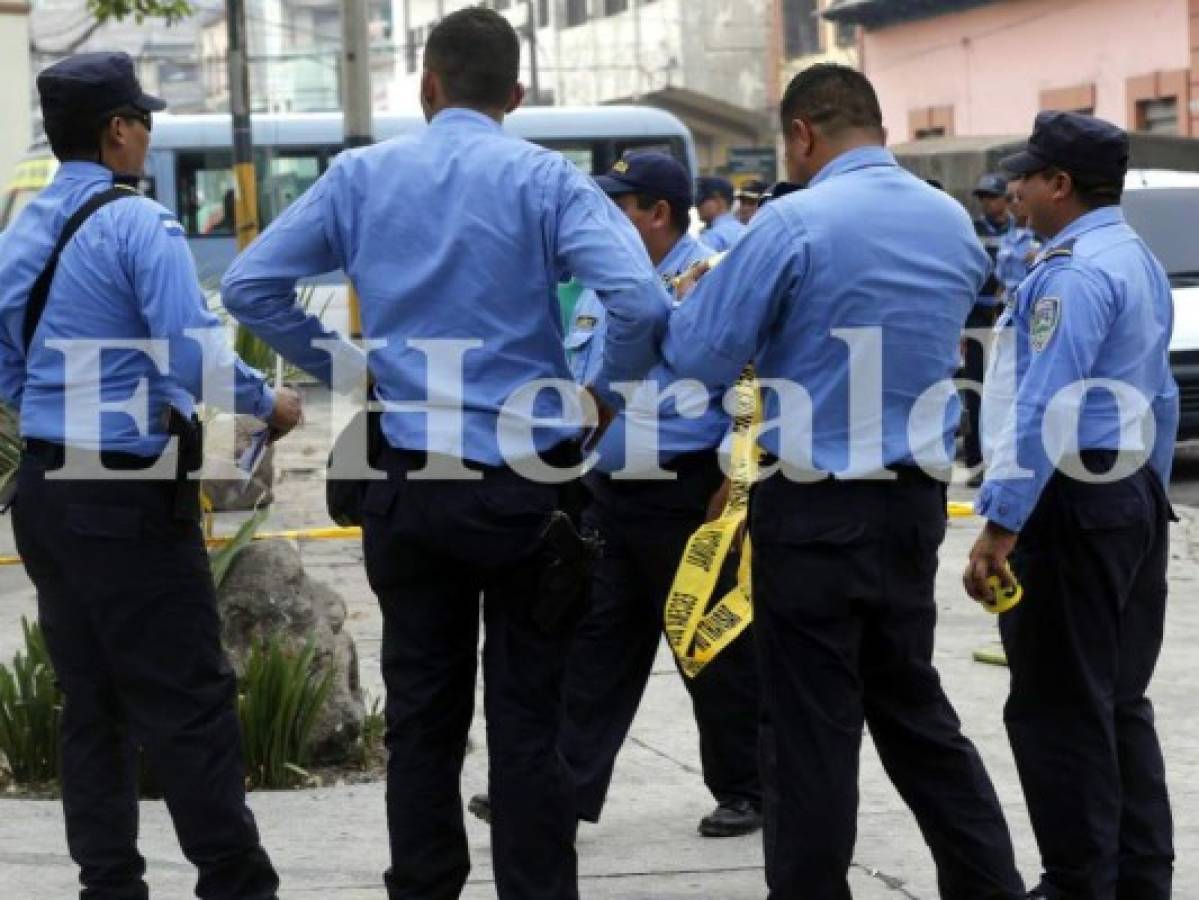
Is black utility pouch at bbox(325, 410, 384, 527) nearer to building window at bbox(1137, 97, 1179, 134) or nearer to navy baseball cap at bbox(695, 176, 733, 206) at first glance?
navy baseball cap at bbox(695, 176, 733, 206)

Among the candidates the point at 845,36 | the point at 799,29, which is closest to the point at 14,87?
the point at 845,36

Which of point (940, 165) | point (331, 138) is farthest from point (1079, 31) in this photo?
point (331, 138)

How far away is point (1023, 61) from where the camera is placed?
33188mm

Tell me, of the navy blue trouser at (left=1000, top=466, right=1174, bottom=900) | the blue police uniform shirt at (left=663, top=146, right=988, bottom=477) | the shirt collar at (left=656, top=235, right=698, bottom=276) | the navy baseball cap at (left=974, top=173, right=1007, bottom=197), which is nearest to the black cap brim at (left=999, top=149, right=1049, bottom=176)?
the blue police uniform shirt at (left=663, top=146, right=988, bottom=477)

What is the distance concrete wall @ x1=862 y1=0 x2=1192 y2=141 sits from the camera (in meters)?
A: 29.5

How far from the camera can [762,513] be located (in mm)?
4934

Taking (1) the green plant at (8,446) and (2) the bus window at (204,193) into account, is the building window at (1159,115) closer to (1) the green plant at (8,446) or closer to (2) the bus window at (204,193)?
(2) the bus window at (204,193)

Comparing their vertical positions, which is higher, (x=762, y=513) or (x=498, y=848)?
(x=762, y=513)

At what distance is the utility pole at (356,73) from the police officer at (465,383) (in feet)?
46.2

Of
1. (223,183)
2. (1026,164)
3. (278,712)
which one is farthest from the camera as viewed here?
(223,183)

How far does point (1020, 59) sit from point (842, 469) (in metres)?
29.3

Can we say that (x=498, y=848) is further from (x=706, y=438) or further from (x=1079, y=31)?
(x=1079, y=31)

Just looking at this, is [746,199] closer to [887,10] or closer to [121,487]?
[121,487]

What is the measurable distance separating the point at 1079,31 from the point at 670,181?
26.1m
